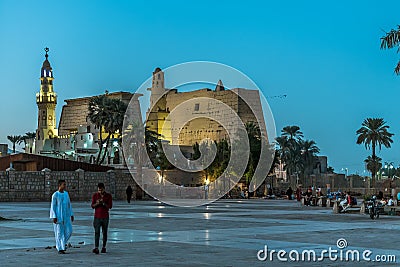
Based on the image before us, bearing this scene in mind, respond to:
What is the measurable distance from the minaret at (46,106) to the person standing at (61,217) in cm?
11470

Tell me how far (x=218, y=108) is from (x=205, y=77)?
7134 cm

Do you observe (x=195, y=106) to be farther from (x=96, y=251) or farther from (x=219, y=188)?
(x=96, y=251)

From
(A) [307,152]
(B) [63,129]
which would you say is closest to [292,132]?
(A) [307,152]

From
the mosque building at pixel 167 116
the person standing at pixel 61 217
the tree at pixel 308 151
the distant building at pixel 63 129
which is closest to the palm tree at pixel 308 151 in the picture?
the tree at pixel 308 151

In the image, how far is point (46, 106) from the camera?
12725cm

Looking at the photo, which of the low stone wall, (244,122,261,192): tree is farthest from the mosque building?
the low stone wall

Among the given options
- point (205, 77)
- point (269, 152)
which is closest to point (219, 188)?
point (269, 152)

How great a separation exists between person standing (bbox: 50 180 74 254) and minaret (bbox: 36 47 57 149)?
376ft

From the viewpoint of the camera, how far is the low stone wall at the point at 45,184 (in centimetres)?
4950

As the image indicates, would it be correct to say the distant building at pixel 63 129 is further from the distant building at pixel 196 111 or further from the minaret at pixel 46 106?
the distant building at pixel 196 111

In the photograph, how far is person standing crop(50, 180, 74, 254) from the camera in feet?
43.5

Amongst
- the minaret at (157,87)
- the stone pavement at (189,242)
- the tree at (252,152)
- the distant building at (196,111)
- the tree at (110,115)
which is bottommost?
the stone pavement at (189,242)

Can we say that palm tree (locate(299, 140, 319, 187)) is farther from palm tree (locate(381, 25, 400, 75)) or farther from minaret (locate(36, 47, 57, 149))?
palm tree (locate(381, 25, 400, 75))

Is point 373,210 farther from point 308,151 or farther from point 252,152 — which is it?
point 308,151
